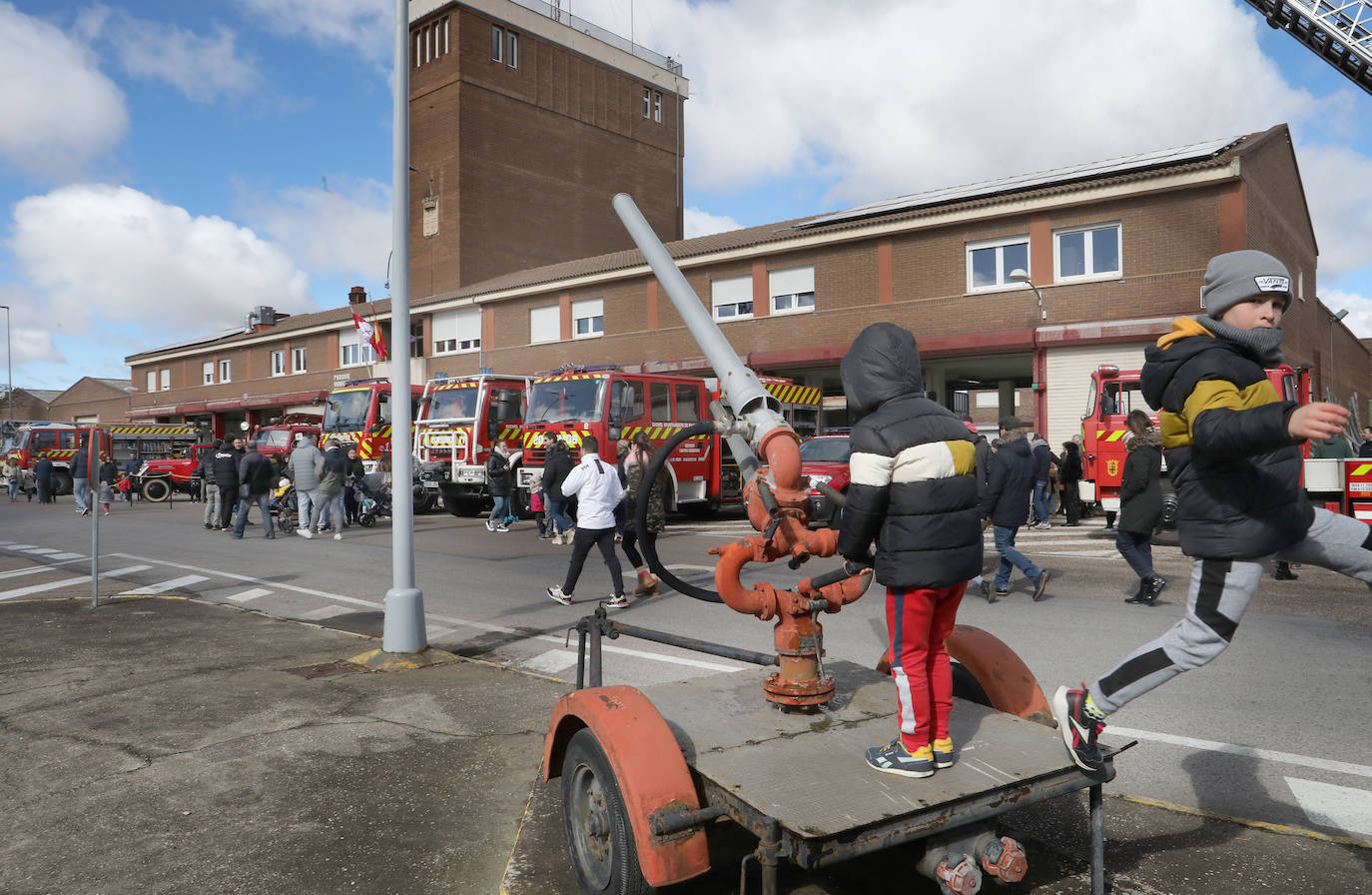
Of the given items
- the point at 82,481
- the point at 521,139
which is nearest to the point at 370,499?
the point at 82,481

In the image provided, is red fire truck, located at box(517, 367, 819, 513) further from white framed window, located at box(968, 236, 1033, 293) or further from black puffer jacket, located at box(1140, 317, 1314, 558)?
black puffer jacket, located at box(1140, 317, 1314, 558)

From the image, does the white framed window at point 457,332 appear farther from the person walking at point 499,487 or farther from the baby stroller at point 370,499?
the person walking at point 499,487

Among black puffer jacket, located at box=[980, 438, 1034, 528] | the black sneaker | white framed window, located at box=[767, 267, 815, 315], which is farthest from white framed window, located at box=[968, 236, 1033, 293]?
the black sneaker

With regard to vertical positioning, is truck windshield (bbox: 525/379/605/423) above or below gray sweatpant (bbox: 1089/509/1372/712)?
above

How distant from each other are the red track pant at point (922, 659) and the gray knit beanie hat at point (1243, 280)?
1268 mm

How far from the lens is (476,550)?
13617 mm

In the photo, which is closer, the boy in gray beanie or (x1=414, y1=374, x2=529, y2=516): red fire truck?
the boy in gray beanie

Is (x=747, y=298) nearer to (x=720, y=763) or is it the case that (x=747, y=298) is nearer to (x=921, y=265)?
(x=921, y=265)

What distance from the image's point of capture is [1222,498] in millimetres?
2965

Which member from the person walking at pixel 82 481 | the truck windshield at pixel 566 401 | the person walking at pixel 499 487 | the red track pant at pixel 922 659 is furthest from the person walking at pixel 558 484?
the person walking at pixel 82 481

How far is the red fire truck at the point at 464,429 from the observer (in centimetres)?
1869

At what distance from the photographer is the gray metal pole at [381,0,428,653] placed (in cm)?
653

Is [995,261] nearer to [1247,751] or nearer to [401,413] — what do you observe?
[401,413]

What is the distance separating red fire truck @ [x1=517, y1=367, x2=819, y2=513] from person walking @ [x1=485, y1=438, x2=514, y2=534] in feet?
1.17
